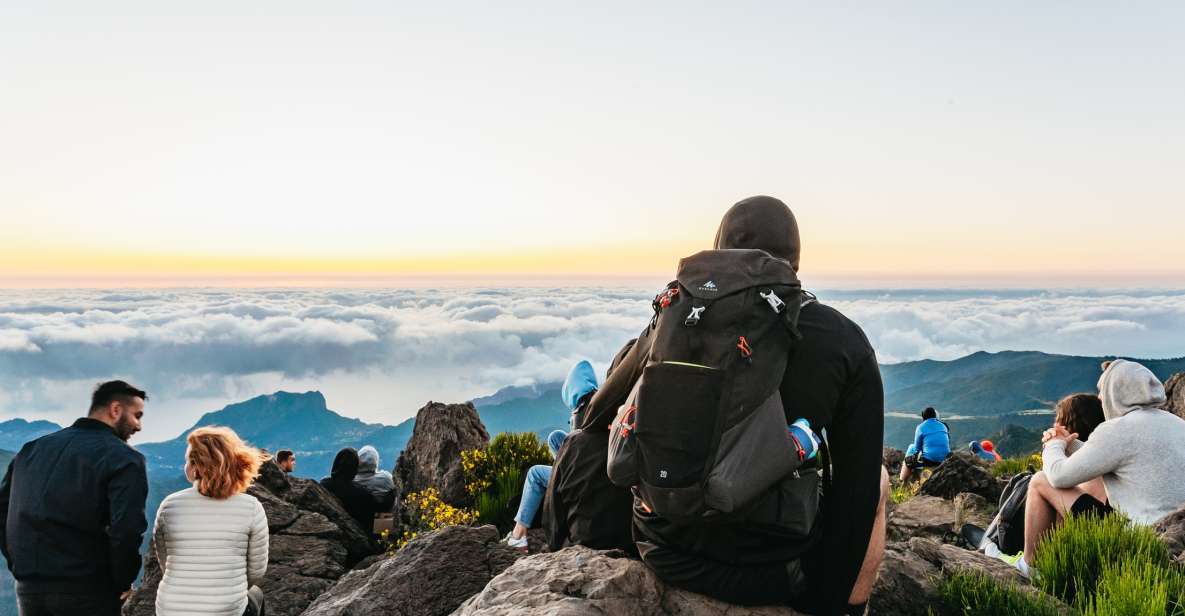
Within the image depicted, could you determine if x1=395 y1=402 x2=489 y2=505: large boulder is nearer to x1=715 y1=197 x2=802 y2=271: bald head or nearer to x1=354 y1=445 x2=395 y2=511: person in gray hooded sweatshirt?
x1=354 y1=445 x2=395 y2=511: person in gray hooded sweatshirt

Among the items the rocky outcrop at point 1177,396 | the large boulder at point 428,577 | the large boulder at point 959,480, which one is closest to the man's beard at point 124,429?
the large boulder at point 428,577

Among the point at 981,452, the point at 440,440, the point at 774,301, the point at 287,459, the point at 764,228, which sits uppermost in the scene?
the point at 764,228

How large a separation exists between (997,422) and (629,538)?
18562cm

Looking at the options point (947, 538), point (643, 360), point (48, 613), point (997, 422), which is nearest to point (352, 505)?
point (48, 613)

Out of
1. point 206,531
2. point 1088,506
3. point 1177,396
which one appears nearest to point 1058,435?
point 1088,506

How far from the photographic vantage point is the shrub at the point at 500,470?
10.4m

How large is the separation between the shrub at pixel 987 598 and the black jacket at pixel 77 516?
556cm

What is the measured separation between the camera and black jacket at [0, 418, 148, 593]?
6.07 m

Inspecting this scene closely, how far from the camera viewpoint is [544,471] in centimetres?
727

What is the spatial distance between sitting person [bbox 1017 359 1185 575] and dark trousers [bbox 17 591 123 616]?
678 cm

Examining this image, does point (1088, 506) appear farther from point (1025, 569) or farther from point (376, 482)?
point (376, 482)

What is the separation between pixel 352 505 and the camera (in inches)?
459

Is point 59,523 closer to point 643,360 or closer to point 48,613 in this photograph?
point 48,613

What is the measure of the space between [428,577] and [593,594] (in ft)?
9.67
